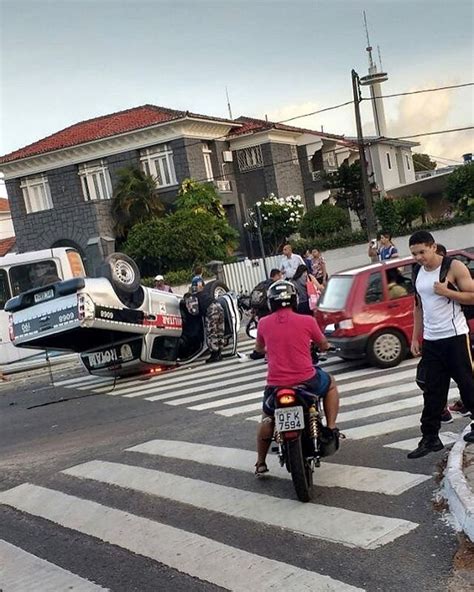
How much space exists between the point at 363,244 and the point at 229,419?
22.1 metres

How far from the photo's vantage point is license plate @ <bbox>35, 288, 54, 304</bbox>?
11828 mm

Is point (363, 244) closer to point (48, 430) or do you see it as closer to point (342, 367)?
point (342, 367)

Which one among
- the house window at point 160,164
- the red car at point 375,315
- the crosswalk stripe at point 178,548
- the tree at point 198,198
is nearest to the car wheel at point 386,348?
the red car at point 375,315

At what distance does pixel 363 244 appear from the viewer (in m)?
29.7

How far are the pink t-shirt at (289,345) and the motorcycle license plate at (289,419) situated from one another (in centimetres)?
27

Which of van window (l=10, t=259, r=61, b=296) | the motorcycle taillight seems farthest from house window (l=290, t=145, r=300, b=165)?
the motorcycle taillight

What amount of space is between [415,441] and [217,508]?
80.3 inches

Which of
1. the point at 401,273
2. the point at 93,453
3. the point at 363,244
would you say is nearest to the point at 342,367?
the point at 401,273

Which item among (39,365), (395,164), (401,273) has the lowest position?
(39,365)

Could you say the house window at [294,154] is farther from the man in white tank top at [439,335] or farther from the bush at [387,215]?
the man in white tank top at [439,335]

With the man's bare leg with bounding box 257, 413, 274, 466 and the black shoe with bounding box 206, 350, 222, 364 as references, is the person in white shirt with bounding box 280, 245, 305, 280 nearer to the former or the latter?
the black shoe with bounding box 206, 350, 222, 364

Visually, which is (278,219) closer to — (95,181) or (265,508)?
(95,181)

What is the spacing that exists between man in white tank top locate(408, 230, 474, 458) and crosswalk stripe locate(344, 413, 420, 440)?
0.94 m

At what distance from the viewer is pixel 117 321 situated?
12047 millimetres
